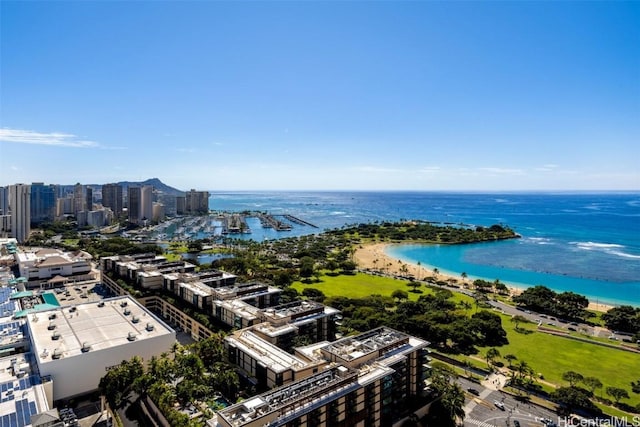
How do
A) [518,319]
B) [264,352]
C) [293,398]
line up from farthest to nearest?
[518,319] → [264,352] → [293,398]

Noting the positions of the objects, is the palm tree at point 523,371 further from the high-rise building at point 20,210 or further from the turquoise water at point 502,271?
the high-rise building at point 20,210

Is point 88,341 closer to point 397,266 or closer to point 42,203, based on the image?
point 397,266

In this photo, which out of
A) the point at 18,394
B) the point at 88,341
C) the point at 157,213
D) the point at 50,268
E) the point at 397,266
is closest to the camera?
the point at 18,394

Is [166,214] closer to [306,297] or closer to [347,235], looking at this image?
[347,235]

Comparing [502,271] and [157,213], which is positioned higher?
[157,213]

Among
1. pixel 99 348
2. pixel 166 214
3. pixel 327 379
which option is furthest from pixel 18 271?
pixel 166 214

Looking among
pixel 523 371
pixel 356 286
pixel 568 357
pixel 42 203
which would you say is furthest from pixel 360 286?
pixel 42 203

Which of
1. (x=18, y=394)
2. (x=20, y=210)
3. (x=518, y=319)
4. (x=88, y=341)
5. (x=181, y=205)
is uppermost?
(x=20, y=210)

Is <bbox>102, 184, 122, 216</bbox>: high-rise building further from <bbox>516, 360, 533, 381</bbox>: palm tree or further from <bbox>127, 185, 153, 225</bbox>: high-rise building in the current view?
<bbox>516, 360, 533, 381</bbox>: palm tree
